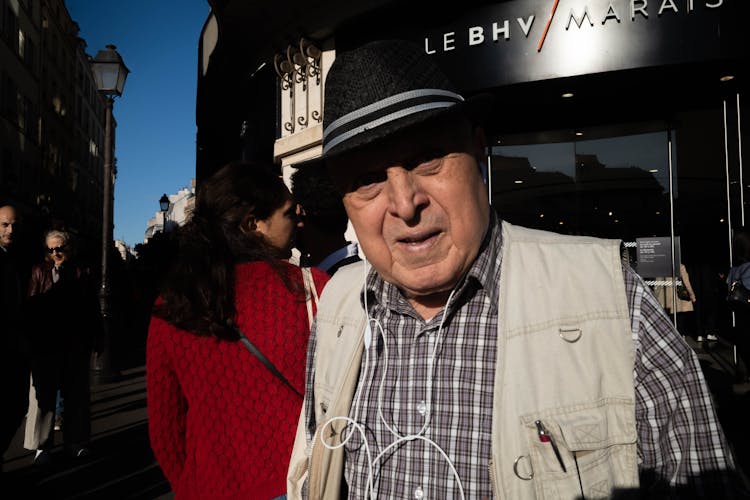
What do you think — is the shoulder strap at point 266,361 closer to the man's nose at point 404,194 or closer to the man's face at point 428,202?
the man's face at point 428,202

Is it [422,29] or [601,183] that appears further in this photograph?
[601,183]

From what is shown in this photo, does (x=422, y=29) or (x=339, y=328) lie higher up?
(x=422, y=29)

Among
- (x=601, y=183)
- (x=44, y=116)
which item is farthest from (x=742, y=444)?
(x=44, y=116)

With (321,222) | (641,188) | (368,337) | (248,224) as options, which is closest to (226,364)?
(248,224)

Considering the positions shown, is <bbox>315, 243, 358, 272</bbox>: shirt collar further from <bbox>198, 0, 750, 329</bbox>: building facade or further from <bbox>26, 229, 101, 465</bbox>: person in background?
<bbox>198, 0, 750, 329</bbox>: building facade

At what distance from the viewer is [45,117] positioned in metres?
28.9

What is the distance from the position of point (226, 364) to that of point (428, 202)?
1.10 metres

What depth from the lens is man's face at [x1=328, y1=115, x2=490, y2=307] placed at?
139 centimetres

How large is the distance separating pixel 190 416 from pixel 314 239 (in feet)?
5.12

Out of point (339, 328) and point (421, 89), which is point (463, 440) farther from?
point (421, 89)

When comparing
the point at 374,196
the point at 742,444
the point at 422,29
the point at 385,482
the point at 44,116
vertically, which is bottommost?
the point at 742,444

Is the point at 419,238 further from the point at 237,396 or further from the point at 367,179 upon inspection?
the point at 237,396

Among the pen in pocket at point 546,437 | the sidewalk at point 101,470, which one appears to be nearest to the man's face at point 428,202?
the pen in pocket at point 546,437

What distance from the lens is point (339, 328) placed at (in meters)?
1.67
